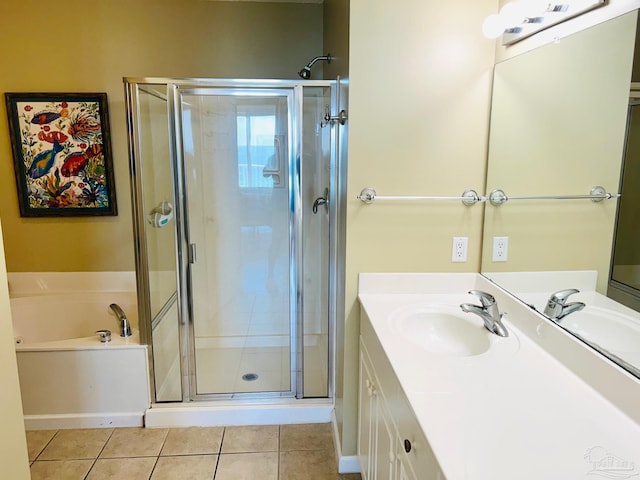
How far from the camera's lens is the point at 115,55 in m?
2.89

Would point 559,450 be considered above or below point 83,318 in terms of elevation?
above

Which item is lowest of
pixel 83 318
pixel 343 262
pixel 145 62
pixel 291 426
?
pixel 291 426

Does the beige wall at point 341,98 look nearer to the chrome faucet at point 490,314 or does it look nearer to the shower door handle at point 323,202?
the shower door handle at point 323,202

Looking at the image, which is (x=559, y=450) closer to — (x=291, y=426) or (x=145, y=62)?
(x=291, y=426)

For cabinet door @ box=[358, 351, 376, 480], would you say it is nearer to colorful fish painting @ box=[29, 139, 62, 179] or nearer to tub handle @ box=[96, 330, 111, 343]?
tub handle @ box=[96, 330, 111, 343]

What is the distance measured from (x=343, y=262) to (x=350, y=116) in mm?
664

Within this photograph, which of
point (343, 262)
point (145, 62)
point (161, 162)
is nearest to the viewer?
point (343, 262)

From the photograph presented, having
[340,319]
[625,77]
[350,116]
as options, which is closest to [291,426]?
[340,319]

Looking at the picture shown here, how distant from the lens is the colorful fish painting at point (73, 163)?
2.96m

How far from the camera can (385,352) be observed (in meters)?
1.40

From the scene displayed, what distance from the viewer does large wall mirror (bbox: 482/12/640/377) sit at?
4.05 feet

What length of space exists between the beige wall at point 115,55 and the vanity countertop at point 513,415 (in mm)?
2294

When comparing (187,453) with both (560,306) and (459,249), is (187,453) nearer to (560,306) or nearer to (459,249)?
(459,249)

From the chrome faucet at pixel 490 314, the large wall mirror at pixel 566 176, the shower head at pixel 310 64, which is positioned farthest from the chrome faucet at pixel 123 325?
the large wall mirror at pixel 566 176
